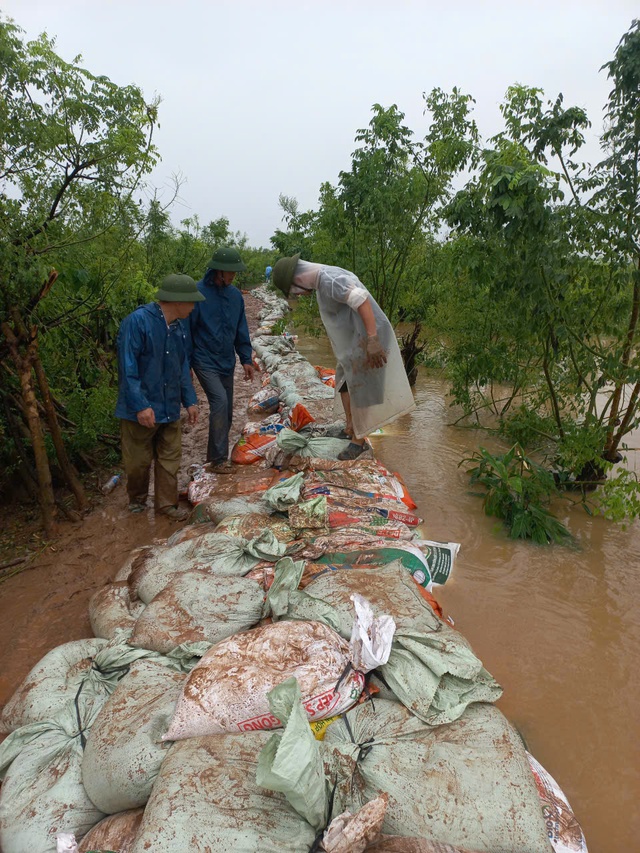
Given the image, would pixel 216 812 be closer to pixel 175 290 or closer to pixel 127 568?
pixel 127 568

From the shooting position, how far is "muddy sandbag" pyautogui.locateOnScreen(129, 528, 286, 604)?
7.41 feet

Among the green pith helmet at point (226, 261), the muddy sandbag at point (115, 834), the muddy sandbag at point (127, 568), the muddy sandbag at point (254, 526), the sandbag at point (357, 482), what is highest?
the green pith helmet at point (226, 261)

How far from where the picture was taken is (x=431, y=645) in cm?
173

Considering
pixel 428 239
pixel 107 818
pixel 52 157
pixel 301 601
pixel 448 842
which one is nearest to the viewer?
pixel 448 842

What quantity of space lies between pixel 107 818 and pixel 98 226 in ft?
9.70

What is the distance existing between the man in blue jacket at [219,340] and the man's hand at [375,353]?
93 centimetres

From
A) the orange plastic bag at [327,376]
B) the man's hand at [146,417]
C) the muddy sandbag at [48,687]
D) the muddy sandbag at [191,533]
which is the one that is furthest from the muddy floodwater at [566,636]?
the orange plastic bag at [327,376]

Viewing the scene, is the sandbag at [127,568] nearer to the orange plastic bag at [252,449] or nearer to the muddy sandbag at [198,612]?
the muddy sandbag at [198,612]

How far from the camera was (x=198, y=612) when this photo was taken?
1961 mm

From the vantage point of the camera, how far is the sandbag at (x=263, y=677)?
1.47m

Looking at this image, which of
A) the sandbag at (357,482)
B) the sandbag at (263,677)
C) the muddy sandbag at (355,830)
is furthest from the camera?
the sandbag at (357,482)

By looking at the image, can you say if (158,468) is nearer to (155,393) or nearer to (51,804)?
(155,393)

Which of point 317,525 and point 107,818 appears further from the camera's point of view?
point 317,525

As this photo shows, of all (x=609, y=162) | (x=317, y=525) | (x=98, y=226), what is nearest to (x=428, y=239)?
(x=609, y=162)
